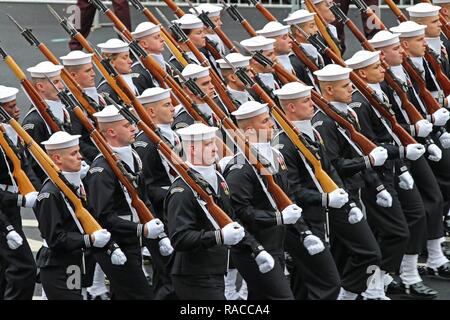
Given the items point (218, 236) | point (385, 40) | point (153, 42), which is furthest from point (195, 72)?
point (218, 236)

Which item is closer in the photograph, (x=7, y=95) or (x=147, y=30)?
(x=7, y=95)

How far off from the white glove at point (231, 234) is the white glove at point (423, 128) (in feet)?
8.96

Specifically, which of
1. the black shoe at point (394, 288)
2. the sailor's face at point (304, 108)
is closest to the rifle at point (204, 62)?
the sailor's face at point (304, 108)

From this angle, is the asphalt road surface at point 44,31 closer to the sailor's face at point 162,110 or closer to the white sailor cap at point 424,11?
the white sailor cap at point 424,11

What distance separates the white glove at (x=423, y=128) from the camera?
38.3 ft

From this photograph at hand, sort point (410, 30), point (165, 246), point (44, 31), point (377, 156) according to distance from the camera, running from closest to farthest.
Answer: point (165, 246), point (377, 156), point (410, 30), point (44, 31)

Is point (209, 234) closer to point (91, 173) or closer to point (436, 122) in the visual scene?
point (91, 173)

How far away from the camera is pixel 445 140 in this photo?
12297mm

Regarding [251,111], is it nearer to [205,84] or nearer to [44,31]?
[205,84]

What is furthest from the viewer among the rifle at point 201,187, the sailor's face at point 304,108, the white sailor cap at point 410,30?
the white sailor cap at point 410,30

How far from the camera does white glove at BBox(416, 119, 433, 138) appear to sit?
11688 millimetres

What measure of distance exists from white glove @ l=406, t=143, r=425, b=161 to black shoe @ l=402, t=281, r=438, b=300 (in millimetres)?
961

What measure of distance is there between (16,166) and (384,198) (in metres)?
2.66
